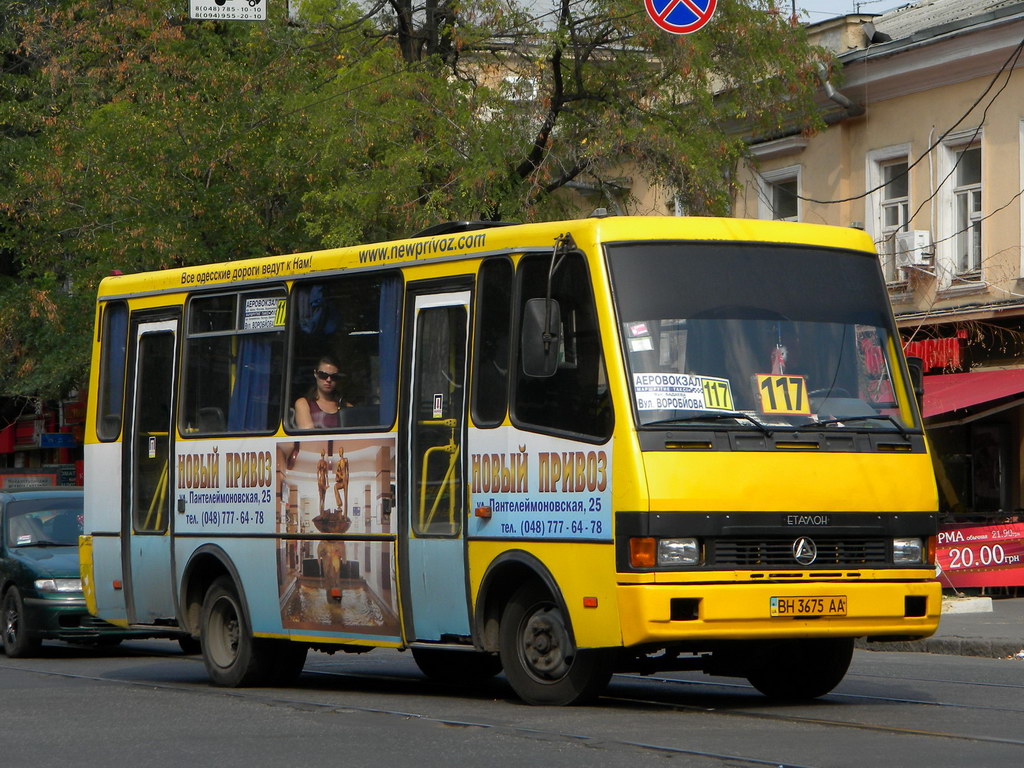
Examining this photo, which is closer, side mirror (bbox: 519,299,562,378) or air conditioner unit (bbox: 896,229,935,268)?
side mirror (bbox: 519,299,562,378)

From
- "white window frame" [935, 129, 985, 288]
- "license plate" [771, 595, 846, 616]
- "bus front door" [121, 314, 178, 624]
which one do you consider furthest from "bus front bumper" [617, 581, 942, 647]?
"white window frame" [935, 129, 985, 288]

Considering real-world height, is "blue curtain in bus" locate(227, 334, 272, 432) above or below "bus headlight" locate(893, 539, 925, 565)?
above

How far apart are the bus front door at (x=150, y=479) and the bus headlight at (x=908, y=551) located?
219 inches

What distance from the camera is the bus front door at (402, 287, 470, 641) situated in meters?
11.0

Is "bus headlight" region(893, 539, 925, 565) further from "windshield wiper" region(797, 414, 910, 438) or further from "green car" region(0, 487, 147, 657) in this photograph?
"green car" region(0, 487, 147, 657)

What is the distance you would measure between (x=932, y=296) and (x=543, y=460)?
16.6 metres

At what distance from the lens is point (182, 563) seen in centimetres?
1344

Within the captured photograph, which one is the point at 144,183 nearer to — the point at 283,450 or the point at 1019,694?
the point at 283,450

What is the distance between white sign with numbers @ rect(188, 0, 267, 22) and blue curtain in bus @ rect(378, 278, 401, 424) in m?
8.72

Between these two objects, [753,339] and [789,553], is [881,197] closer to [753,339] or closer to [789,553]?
[753,339]

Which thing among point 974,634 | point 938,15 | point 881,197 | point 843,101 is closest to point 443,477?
point 974,634

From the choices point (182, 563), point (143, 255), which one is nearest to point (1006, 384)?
point (143, 255)

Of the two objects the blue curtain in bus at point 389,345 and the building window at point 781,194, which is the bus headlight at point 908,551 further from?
the building window at point 781,194

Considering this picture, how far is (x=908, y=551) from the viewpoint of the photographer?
10.4m
